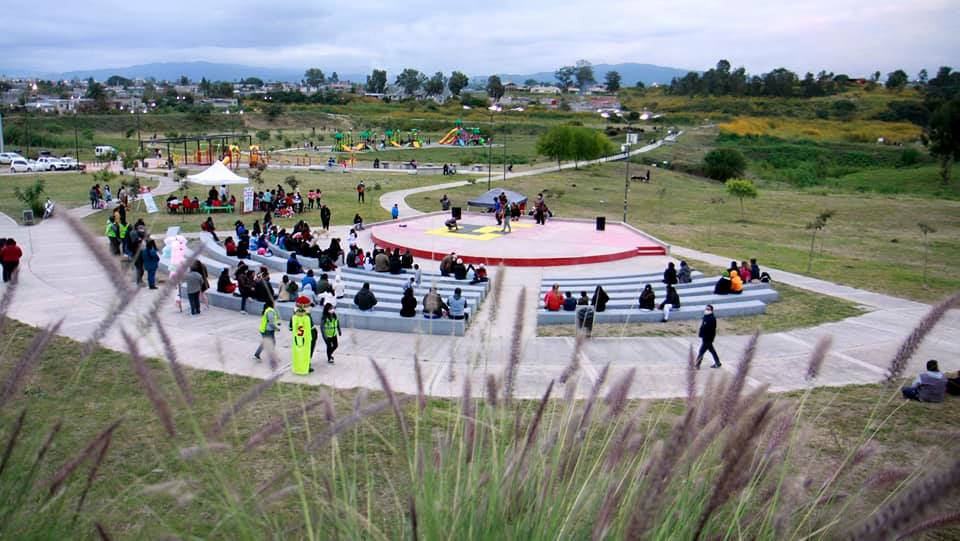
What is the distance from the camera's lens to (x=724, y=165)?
65.7m

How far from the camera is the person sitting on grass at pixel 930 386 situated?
12.1m

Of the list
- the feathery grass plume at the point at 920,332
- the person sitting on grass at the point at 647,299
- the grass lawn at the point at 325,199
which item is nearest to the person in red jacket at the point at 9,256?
the grass lawn at the point at 325,199

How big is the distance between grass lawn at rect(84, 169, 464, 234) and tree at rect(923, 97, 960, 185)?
144ft

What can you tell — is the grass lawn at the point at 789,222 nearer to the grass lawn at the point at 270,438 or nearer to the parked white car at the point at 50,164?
the grass lawn at the point at 270,438

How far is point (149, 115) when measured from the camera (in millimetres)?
93062

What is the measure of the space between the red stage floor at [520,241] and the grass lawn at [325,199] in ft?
13.7

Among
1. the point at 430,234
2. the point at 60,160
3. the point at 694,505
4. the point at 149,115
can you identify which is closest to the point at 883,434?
the point at 694,505

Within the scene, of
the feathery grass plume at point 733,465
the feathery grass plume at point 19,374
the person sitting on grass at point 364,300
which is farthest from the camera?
the person sitting on grass at point 364,300

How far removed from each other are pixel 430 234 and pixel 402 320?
42.9 ft

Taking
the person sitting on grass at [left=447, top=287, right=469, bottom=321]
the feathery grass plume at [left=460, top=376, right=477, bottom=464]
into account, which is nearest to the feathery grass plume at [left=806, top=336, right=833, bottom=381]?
the feathery grass plume at [left=460, top=376, right=477, bottom=464]

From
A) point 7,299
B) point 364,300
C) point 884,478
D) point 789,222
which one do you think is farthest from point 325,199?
point 884,478

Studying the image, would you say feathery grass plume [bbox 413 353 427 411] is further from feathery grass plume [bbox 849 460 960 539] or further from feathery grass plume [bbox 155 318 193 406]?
feathery grass plume [bbox 849 460 960 539]

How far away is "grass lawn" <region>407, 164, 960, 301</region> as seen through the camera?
25859 mm

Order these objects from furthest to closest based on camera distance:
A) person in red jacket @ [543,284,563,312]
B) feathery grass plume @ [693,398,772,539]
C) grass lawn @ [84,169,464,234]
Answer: grass lawn @ [84,169,464,234] < person in red jacket @ [543,284,563,312] < feathery grass plume @ [693,398,772,539]
